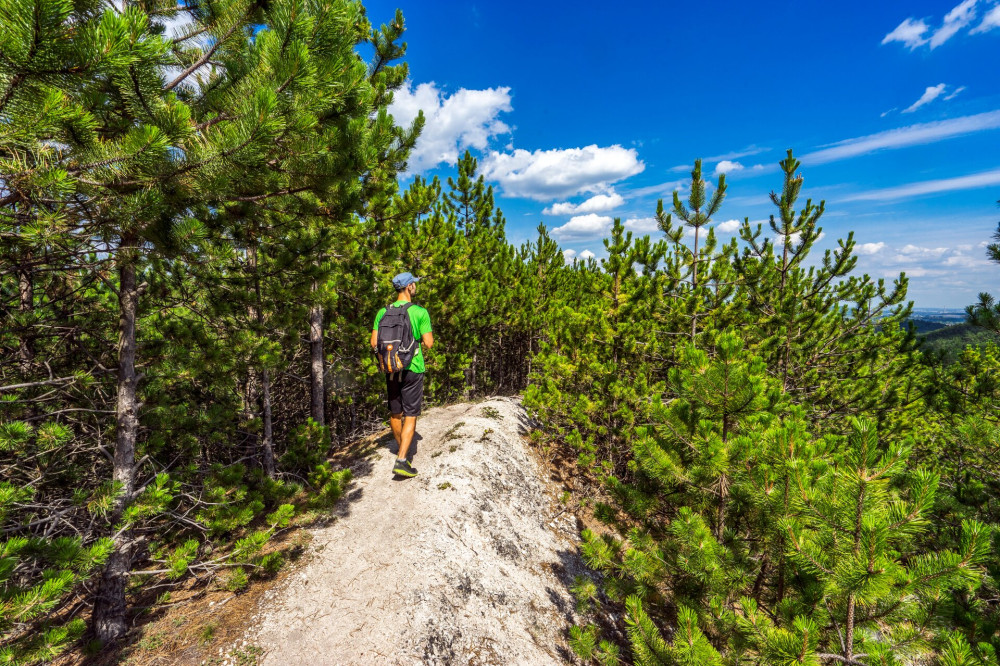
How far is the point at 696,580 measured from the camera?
3406 mm

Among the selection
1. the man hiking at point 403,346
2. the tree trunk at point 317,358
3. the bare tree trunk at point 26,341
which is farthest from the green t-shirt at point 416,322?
the bare tree trunk at point 26,341

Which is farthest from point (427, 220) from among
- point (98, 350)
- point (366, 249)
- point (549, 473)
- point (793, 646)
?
point (793, 646)

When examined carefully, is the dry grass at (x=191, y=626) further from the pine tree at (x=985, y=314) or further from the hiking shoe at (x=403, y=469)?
the pine tree at (x=985, y=314)

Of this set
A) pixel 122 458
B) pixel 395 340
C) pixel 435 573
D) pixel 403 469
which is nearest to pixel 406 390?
pixel 395 340

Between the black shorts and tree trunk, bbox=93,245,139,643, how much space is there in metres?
2.64

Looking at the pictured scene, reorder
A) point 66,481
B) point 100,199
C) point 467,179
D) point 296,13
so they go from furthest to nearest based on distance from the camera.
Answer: point 467,179 → point 66,481 → point 296,13 → point 100,199

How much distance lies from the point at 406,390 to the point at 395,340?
0.81m

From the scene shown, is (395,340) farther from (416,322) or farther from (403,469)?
(403,469)

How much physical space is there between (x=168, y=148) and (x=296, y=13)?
4.00 feet

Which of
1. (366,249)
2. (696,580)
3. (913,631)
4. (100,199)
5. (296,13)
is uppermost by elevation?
(296,13)

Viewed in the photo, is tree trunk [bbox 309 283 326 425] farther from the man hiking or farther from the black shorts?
the black shorts

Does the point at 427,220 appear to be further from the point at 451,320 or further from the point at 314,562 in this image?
the point at 314,562

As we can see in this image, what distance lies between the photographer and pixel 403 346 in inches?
191

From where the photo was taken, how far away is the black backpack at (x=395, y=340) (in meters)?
4.83
